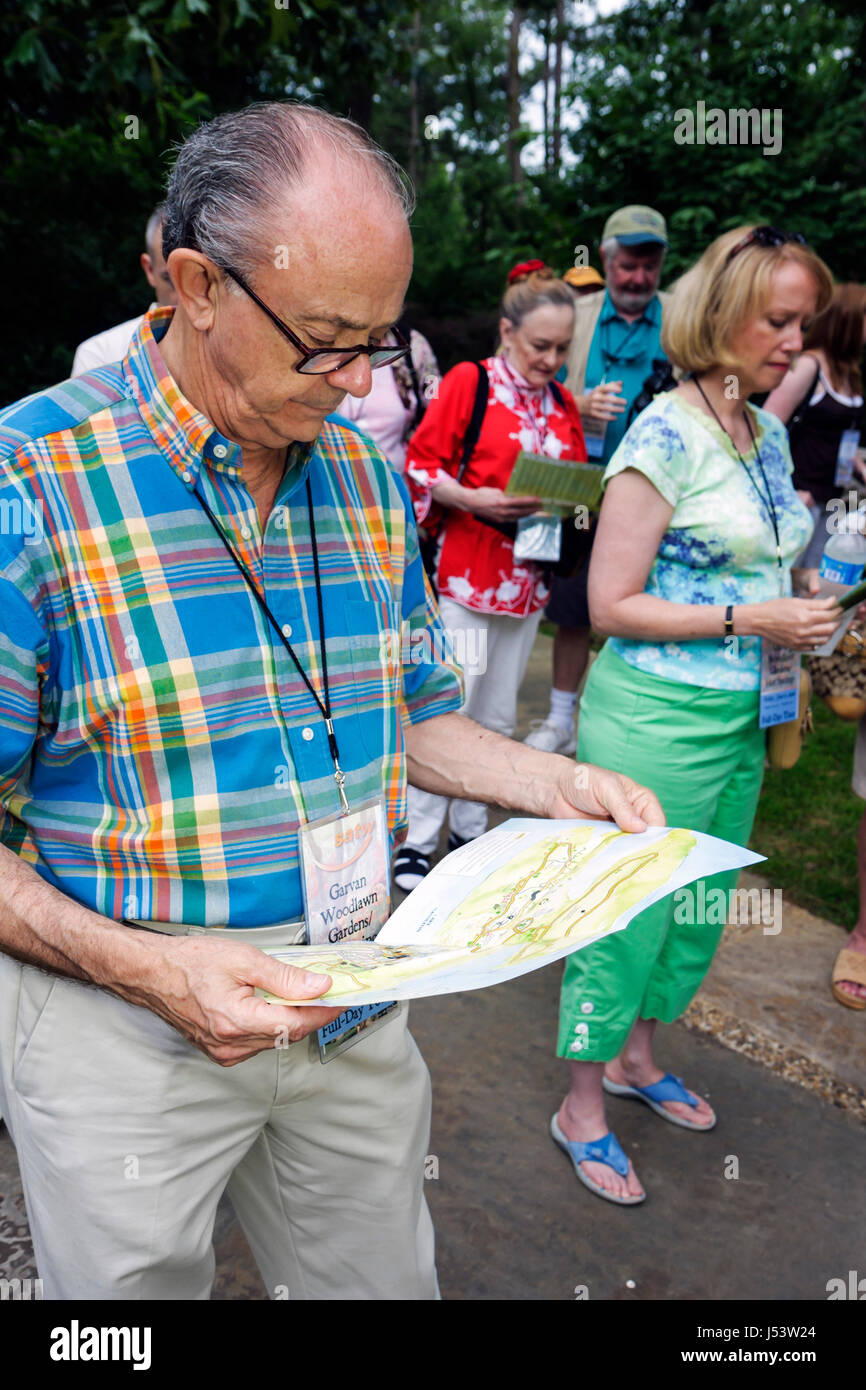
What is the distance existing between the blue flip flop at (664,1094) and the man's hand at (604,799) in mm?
1674

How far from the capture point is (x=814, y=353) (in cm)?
464

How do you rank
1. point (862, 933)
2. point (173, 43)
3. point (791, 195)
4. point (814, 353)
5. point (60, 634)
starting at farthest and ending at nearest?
point (791, 195), point (173, 43), point (814, 353), point (862, 933), point (60, 634)

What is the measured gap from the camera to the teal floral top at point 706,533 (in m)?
2.38

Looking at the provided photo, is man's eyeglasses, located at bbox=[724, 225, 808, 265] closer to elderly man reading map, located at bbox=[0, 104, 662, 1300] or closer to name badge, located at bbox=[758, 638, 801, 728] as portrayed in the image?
name badge, located at bbox=[758, 638, 801, 728]

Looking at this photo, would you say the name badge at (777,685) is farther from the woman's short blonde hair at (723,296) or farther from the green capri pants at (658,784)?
the woman's short blonde hair at (723,296)

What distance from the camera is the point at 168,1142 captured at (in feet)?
4.46

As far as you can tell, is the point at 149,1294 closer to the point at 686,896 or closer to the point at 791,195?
the point at 686,896

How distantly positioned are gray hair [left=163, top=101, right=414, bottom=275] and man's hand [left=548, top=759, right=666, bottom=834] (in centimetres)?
81

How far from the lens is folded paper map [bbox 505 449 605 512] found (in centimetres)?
359

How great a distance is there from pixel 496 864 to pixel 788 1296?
1605 millimetres

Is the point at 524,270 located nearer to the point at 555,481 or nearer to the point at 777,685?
the point at 555,481

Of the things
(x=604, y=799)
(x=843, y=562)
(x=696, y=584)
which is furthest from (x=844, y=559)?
(x=604, y=799)
